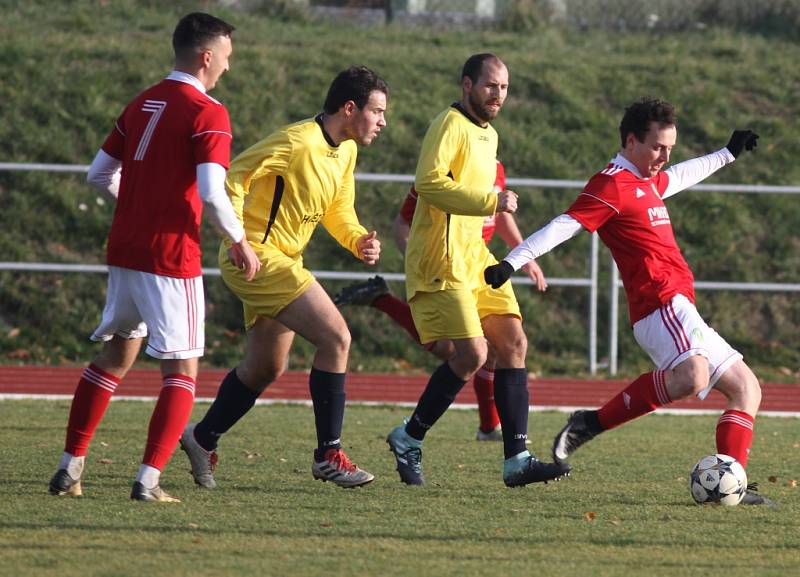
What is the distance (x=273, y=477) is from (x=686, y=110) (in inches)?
476

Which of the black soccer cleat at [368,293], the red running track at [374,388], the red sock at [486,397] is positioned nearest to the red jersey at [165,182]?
the black soccer cleat at [368,293]

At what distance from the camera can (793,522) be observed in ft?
19.4

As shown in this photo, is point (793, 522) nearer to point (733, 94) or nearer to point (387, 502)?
point (387, 502)

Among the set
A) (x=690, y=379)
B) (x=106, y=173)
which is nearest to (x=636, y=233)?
(x=690, y=379)

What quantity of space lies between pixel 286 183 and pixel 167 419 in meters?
1.36

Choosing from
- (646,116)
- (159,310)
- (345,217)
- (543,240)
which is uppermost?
(646,116)

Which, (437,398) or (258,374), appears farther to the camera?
(437,398)

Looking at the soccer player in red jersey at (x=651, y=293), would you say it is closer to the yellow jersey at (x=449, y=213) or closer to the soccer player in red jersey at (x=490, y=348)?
the yellow jersey at (x=449, y=213)

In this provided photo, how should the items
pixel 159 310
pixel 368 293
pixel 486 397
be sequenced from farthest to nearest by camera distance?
pixel 368 293 → pixel 486 397 → pixel 159 310

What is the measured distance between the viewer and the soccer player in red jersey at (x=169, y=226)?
235 inches

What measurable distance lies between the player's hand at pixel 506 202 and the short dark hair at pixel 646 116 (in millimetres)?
645

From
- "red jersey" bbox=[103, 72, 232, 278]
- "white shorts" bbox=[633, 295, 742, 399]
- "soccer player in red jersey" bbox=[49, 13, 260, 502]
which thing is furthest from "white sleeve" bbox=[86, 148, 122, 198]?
"white shorts" bbox=[633, 295, 742, 399]

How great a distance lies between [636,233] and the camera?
264 inches

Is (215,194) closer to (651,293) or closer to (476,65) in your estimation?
(476,65)
